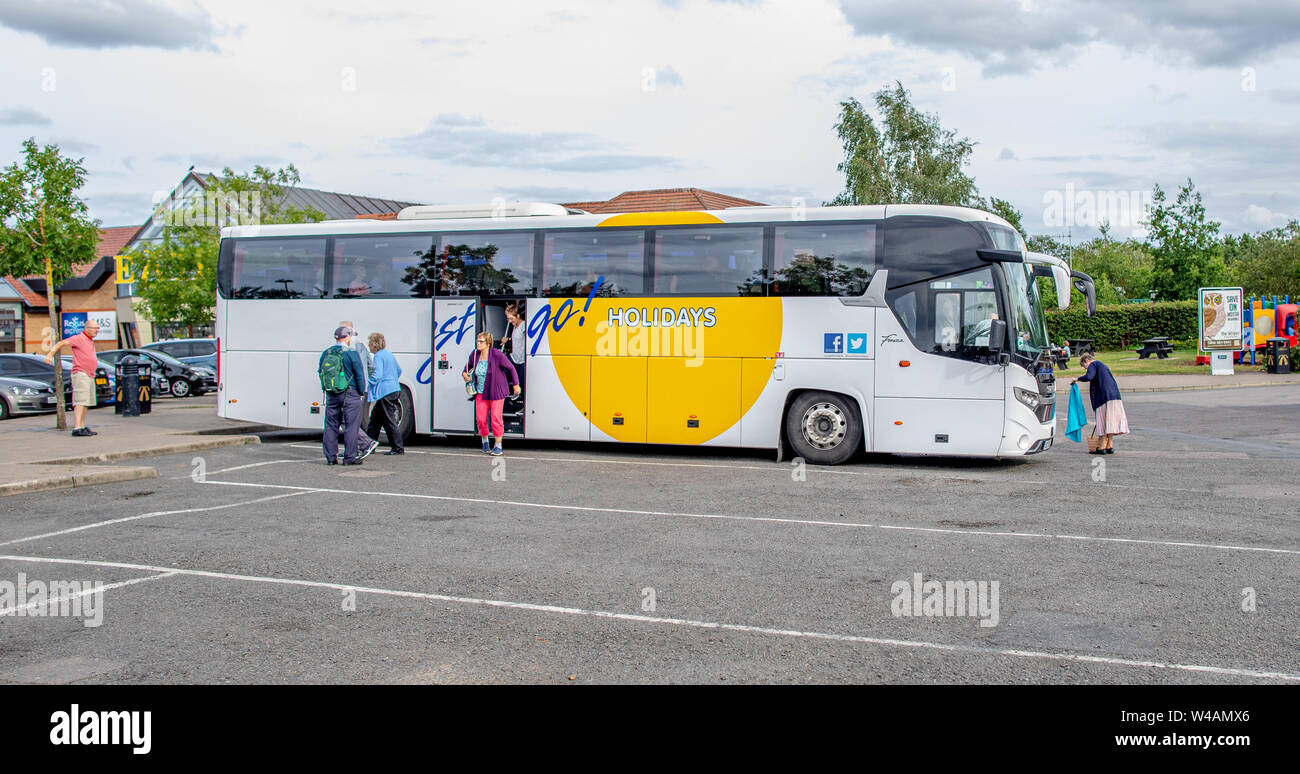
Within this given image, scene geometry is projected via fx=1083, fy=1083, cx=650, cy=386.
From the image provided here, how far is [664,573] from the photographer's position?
765cm

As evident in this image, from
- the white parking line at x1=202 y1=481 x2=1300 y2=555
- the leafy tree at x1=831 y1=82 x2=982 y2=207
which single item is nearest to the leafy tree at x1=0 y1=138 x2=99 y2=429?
the white parking line at x1=202 y1=481 x2=1300 y2=555

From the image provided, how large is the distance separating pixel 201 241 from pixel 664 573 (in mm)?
41512

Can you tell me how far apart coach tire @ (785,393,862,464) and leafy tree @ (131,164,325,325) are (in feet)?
101

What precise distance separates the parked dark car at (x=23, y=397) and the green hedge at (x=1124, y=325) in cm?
4216

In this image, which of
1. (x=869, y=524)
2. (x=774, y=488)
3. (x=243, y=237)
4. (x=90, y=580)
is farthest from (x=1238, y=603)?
(x=243, y=237)

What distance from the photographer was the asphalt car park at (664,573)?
18.0ft

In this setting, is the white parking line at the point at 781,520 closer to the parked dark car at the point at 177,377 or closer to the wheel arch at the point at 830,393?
the wheel arch at the point at 830,393

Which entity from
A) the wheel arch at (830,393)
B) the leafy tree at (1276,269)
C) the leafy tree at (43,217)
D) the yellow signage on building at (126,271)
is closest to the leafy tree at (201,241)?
the yellow signage on building at (126,271)

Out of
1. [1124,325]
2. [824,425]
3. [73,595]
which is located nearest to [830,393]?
[824,425]

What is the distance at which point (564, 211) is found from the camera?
16.3 metres

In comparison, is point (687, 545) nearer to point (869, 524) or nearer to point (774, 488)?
point (869, 524)

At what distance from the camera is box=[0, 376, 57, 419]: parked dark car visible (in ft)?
80.0

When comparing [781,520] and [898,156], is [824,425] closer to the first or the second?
[781,520]
